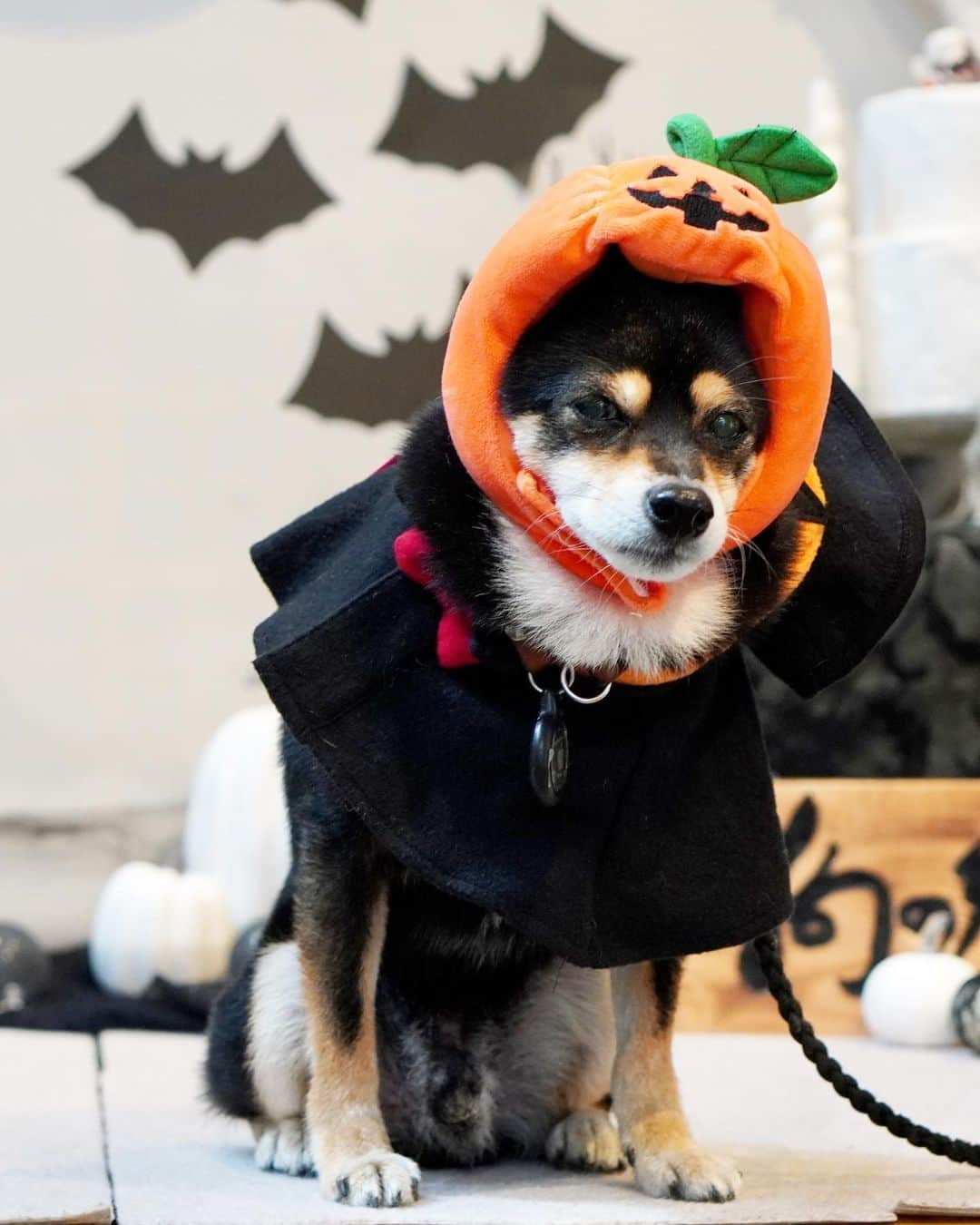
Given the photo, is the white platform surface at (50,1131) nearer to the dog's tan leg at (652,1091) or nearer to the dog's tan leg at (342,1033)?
the dog's tan leg at (342,1033)

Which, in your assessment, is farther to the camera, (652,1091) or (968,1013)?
(968,1013)

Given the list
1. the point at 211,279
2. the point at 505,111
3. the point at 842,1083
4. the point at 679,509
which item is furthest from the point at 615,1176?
the point at 505,111

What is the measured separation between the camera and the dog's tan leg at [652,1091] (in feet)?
3.92

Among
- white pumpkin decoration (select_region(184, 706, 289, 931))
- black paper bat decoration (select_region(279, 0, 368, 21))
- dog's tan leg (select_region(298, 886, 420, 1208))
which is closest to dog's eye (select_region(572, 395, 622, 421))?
dog's tan leg (select_region(298, 886, 420, 1208))

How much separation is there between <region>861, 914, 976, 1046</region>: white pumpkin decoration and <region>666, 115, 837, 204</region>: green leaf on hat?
3.44 feet

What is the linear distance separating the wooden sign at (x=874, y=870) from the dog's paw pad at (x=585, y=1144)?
29.1 inches

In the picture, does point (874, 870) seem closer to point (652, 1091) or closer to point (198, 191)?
point (652, 1091)

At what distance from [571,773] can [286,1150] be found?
391 mm

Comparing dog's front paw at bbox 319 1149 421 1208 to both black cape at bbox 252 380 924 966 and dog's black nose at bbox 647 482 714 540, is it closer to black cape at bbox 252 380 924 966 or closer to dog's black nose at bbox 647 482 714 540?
black cape at bbox 252 380 924 966

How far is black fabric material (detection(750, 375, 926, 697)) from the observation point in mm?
1263

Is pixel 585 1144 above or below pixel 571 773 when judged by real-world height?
below

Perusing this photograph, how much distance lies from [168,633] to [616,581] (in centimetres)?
149

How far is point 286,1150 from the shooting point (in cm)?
128

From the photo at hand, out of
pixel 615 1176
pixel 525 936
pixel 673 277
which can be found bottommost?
pixel 615 1176
